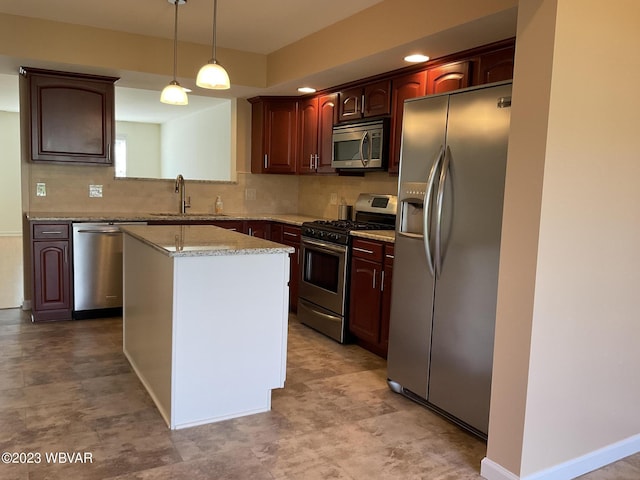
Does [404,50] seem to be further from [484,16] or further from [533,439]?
[533,439]

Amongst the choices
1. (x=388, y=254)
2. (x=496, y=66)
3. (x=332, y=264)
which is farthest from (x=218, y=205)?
(x=496, y=66)

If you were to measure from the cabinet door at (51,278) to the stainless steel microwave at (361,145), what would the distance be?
8.03ft

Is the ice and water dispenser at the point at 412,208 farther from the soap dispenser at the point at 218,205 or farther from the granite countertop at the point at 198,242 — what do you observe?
the soap dispenser at the point at 218,205

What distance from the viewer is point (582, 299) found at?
7.37 feet

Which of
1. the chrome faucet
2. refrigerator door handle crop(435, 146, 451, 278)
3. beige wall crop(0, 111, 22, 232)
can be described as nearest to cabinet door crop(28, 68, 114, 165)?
the chrome faucet

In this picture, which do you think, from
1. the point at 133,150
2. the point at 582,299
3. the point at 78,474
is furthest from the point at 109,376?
the point at 133,150

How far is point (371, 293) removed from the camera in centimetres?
379

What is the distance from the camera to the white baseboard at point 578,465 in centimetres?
222

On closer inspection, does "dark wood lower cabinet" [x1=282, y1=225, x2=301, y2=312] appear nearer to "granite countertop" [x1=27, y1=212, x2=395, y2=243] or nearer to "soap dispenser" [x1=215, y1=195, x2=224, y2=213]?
"granite countertop" [x1=27, y1=212, x2=395, y2=243]

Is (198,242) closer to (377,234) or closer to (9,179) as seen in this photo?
(377,234)

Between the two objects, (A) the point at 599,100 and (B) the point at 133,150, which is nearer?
(A) the point at 599,100

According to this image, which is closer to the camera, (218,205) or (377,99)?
(377,99)

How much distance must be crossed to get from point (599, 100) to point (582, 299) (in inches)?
32.7

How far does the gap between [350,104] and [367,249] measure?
1.45 m
